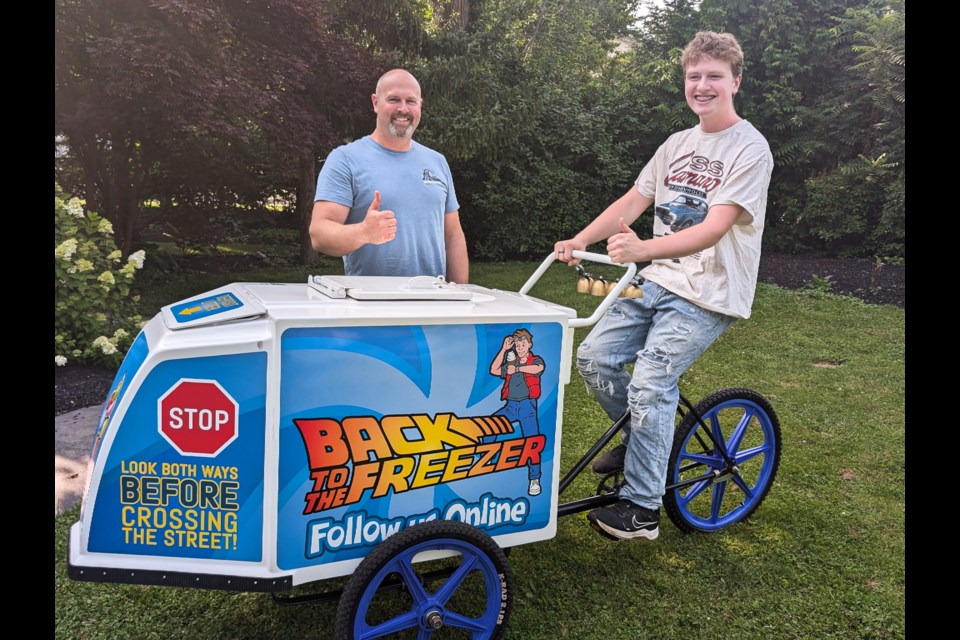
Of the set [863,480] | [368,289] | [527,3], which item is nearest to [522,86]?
[527,3]

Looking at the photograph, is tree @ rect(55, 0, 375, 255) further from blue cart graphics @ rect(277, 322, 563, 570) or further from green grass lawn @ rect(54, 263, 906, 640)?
blue cart graphics @ rect(277, 322, 563, 570)

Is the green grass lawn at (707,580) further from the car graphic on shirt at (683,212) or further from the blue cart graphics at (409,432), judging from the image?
the car graphic on shirt at (683,212)

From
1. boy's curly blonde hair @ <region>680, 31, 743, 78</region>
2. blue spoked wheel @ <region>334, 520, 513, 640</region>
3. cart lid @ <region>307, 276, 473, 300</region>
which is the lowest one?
blue spoked wheel @ <region>334, 520, 513, 640</region>

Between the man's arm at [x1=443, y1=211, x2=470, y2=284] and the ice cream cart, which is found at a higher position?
the man's arm at [x1=443, y1=211, x2=470, y2=284]

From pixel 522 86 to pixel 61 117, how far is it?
713 centimetres

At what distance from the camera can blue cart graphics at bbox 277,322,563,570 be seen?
1.82m

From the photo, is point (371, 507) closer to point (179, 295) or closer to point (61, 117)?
point (61, 117)

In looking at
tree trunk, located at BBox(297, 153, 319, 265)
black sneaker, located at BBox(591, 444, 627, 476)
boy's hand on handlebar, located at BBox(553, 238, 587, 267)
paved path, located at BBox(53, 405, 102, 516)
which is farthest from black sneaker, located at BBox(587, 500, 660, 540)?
tree trunk, located at BBox(297, 153, 319, 265)

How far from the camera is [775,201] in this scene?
12.4 metres

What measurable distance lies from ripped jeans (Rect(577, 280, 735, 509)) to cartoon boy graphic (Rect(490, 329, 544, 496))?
55 centimetres

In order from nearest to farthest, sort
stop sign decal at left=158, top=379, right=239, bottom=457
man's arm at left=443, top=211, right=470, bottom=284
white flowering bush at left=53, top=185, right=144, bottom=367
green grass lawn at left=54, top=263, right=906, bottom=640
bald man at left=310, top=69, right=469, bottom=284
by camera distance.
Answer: stop sign decal at left=158, top=379, right=239, bottom=457 < green grass lawn at left=54, top=263, right=906, bottom=640 < bald man at left=310, top=69, right=469, bottom=284 < man's arm at left=443, top=211, right=470, bottom=284 < white flowering bush at left=53, top=185, right=144, bottom=367

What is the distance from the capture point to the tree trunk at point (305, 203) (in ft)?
31.6

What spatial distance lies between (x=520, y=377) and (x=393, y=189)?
103 cm

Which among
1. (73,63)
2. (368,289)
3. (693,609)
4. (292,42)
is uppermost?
(292,42)
